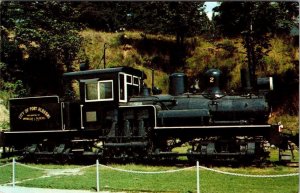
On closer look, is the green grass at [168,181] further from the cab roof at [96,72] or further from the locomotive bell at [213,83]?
the cab roof at [96,72]

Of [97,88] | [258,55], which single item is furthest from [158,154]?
[258,55]

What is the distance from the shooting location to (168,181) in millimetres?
11289

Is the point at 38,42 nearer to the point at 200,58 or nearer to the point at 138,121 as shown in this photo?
the point at 200,58

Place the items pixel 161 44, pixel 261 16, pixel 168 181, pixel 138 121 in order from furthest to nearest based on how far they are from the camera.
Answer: pixel 161 44 < pixel 261 16 < pixel 138 121 < pixel 168 181

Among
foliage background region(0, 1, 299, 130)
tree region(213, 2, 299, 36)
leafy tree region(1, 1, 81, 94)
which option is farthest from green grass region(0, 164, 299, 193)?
leafy tree region(1, 1, 81, 94)

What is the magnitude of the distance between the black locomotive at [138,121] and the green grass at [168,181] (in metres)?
0.87

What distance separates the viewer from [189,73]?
109 ft

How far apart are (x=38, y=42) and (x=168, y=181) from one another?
2223 centimetres

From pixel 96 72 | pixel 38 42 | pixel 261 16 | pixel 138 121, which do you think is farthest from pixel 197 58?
pixel 138 121

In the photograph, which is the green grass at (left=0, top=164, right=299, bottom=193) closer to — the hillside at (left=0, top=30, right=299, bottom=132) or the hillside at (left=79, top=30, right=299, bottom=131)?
the hillside at (left=0, top=30, right=299, bottom=132)

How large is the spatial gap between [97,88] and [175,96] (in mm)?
2808

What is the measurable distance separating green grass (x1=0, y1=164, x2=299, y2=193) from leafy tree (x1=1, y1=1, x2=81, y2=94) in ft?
58.7

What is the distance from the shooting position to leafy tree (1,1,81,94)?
99.0 ft

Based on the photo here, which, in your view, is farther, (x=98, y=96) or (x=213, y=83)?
(x=98, y=96)
